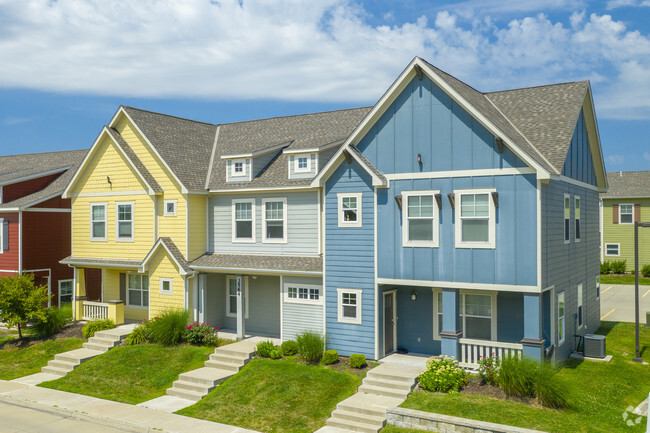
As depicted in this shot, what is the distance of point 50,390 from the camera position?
724 inches

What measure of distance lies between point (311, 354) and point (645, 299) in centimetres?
2457

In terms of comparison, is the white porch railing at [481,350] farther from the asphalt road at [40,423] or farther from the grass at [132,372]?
the asphalt road at [40,423]

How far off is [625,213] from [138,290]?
3803 cm

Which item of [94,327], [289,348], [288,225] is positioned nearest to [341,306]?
[289,348]

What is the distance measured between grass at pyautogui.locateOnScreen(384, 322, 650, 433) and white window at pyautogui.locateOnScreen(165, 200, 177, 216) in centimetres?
1344

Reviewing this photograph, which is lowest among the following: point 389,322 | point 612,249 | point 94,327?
point 94,327

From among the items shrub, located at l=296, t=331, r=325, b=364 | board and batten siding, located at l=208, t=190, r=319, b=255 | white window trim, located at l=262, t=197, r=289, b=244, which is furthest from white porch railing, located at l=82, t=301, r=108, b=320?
shrub, located at l=296, t=331, r=325, b=364

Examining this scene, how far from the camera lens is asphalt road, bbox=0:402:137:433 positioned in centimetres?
1479

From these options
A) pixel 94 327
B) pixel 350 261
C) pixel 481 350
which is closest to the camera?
pixel 481 350

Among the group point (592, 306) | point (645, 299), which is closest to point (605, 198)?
point (645, 299)

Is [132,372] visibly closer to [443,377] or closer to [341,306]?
[341,306]

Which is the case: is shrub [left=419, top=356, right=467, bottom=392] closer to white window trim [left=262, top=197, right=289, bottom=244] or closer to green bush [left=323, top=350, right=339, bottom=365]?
green bush [left=323, top=350, right=339, bottom=365]

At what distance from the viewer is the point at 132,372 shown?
19344 millimetres

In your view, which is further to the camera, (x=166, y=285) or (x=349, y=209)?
(x=166, y=285)
